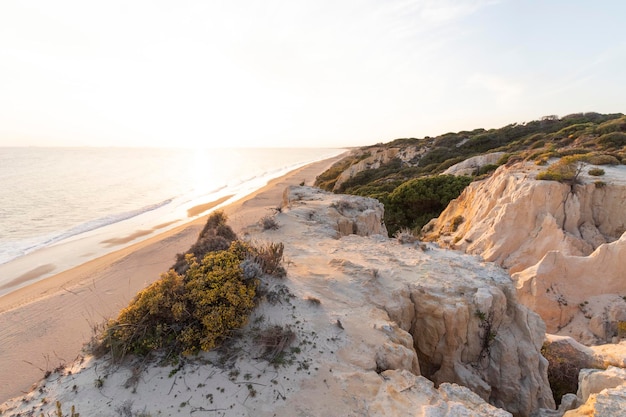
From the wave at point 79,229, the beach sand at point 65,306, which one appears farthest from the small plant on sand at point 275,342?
the wave at point 79,229

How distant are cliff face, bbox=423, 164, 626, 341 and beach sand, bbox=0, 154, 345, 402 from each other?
1242 centimetres

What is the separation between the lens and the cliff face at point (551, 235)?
9.74 m

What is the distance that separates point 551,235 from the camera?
12.2 meters

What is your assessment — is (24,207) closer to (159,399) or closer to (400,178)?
(159,399)

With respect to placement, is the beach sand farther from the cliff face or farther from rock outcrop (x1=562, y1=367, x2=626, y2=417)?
the cliff face

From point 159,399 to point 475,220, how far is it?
1552 cm

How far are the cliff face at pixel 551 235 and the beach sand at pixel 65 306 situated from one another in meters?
12.4

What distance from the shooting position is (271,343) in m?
4.88

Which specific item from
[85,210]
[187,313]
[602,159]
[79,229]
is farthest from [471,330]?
[85,210]

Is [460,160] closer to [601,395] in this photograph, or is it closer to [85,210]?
[601,395]

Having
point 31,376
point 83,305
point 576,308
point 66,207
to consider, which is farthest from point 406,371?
point 66,207

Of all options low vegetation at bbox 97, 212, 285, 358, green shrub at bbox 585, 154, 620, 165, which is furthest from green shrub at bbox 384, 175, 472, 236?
low vegetation at bbox 97, 212, 285, 358

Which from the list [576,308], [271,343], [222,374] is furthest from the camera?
[576,308]

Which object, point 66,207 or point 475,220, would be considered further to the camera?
point 66,207
